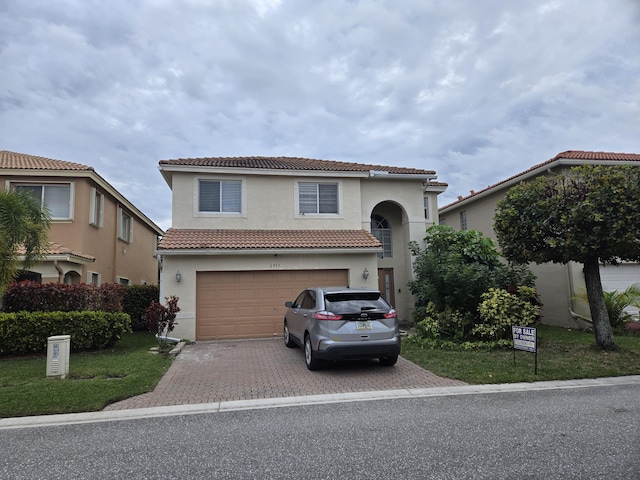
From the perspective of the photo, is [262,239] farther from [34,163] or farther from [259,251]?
[34,163]

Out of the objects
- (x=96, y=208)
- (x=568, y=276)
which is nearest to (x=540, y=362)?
(x=568, y=276)

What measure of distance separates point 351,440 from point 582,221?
701 centimetres

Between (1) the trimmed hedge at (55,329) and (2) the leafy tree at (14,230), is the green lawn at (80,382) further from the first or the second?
(2) the leafy tree at (14,230)

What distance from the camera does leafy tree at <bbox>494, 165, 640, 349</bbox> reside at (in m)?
8.28

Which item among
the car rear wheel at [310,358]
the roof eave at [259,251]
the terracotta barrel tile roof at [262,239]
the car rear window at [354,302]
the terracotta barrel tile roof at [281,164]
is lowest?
the car rear wheel at [310,358]

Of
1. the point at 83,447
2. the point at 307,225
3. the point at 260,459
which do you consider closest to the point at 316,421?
the point at 260,459

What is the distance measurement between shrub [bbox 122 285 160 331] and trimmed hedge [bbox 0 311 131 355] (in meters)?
4.73

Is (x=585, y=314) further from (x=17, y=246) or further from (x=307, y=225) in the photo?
(x=17, y=246)

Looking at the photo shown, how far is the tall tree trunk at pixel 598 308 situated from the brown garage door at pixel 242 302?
7.73 metres

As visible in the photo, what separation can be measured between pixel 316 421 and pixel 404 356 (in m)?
4.64

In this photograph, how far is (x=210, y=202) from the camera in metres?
14.1

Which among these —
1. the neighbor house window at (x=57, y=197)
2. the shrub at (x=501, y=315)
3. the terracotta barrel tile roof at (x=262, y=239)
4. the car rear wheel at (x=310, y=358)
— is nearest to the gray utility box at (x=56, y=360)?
the terracotta barrel tile roof at (x=262, y=239)

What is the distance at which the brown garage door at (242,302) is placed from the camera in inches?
488

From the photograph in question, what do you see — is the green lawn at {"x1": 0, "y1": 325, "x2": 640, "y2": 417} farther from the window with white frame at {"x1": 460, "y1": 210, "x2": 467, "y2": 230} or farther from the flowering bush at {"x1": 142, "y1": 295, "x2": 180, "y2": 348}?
the window with white frame at {"x1": 460, "y1": 210, "x2": 467, "y2": 230}
